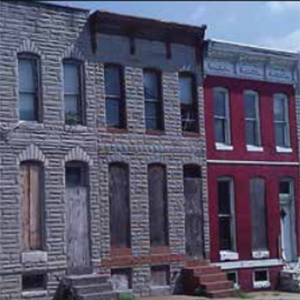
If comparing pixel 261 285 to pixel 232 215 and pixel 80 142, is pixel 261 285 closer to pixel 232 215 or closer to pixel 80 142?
pixel 232 215

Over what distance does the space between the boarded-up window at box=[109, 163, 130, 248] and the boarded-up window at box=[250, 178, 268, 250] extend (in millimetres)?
5269

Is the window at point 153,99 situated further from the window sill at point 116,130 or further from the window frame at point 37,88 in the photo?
the window frame at point 37,88

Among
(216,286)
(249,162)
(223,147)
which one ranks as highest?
(223,147)

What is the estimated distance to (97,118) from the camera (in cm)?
2261

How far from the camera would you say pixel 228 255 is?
990 inches

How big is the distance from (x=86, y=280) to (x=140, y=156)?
4411 millimetres

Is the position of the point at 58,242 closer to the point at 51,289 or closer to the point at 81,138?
the point at 51,289

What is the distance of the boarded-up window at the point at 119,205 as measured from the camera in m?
22.7

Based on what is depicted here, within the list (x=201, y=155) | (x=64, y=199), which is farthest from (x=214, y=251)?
(x=64, y=199)

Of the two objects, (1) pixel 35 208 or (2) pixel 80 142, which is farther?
(2) pixel 80 142

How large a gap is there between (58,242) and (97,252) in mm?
1297

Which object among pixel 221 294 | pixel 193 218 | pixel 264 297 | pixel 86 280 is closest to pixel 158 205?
pixel 193 218

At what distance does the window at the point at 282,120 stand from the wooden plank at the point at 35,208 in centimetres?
979

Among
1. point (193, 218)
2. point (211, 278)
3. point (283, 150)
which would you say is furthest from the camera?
point (283, 150)
